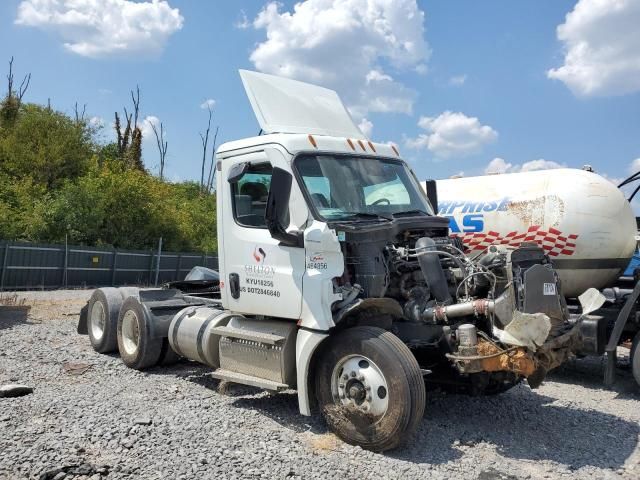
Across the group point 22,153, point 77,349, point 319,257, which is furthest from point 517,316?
point 22,153

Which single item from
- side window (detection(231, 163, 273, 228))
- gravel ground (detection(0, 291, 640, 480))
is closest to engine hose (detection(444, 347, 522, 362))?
gravel ground (detection(0, 291, 640, 480))

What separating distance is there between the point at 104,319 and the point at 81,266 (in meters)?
15.8

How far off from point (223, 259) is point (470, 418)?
10.2 feet

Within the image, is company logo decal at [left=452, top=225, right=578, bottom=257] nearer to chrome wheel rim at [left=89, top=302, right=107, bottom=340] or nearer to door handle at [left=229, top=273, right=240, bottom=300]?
door handle at [left=229, top=273, right=240, bottom=300]

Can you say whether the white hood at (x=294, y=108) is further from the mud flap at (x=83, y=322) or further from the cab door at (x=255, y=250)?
the mud flap at (x=83, y=322)

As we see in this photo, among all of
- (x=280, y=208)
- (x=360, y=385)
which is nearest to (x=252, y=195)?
(x=280, y=208)

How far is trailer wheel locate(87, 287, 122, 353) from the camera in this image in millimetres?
8688

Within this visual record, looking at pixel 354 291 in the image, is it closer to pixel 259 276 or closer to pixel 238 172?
pixel 259 276

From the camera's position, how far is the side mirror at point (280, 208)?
16.9ft

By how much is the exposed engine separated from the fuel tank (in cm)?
357

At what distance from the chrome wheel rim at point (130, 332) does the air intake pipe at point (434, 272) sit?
14.1ft

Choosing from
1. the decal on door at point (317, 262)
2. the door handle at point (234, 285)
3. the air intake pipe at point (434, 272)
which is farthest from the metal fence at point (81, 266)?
the air intake pipe at point (434, 272)

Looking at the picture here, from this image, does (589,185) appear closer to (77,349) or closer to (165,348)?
(165,348)

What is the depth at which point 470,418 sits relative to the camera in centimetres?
618
